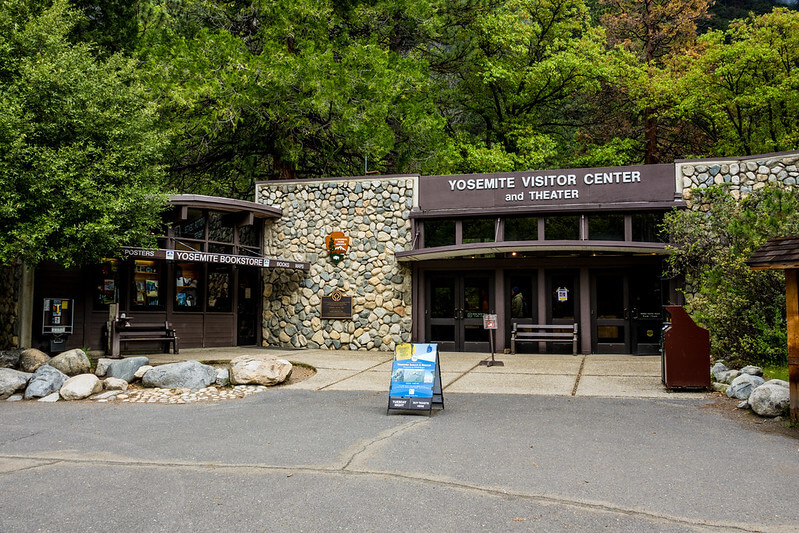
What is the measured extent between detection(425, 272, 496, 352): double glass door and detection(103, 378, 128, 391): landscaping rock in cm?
825

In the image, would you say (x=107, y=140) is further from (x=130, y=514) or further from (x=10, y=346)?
(x=130, y=514)

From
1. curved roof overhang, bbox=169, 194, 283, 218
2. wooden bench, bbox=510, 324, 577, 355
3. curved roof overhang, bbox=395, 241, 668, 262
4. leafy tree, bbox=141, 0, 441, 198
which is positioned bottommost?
wooden bench, bbox=510, 324, 577, 355

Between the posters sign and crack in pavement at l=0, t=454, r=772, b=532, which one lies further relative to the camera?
the posters sign

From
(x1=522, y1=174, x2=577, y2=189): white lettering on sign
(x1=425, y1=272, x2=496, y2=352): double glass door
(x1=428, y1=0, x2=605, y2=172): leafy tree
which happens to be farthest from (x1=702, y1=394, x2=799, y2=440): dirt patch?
(x1=428, y1=0, x2=605, y2=172): leafy tree

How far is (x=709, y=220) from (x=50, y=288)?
48.3 ft

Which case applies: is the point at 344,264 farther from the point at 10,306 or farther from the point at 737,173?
the point at 737,173

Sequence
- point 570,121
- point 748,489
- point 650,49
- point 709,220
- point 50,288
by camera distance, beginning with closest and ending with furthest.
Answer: point 748,489
point 709,220
point 50,288
point 650,49
point 570,121

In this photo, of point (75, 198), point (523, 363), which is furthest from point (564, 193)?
point (75, 198)

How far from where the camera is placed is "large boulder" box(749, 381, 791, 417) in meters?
7.30

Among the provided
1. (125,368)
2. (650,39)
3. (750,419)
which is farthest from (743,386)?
(650,39)

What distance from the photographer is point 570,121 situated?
91.2ft

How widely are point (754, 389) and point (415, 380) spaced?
14.3 ft

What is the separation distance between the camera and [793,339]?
7.01m

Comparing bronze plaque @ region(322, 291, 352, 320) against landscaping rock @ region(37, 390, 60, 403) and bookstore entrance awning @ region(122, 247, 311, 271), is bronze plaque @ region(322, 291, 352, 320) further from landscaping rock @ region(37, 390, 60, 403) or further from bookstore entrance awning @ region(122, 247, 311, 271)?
landscaping rock @ region(37, 390, 60, 403)
